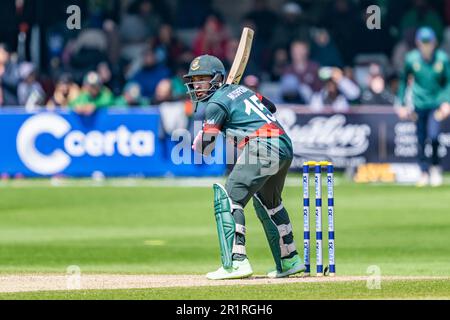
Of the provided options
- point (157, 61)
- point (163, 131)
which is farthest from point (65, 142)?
point (157, 61)

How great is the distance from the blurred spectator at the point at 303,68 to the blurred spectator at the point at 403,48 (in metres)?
1.83

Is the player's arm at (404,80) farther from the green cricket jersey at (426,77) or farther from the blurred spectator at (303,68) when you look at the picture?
the blurred spectator at (303,68)

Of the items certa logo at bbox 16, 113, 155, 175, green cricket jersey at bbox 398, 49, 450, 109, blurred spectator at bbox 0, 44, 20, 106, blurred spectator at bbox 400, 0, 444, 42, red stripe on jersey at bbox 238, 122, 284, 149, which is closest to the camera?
red stripe on jersey at bbox 238, 122, 284, 149

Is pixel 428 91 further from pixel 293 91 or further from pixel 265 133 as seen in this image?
pixel 265 133

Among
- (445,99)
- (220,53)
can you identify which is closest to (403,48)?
(220,53)

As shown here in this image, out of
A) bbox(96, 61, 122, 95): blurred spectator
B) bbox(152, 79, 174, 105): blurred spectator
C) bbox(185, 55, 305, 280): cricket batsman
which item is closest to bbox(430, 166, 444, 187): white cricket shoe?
bbox(152, 79, 174, 105): blurred spectator

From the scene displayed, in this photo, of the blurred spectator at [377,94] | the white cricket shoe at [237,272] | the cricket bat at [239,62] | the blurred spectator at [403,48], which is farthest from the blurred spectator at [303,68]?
the white cricket shoe at [237,272]

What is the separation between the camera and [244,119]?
1276cm

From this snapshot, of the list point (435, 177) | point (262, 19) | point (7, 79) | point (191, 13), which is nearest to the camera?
point (435, 177)

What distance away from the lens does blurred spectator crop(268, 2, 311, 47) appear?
32.2 meters

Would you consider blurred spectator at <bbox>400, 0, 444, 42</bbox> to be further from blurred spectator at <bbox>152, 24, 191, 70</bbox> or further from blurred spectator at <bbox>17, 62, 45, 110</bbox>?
blurred spectator at <bbox>17, 62, 45, 110</bbox>

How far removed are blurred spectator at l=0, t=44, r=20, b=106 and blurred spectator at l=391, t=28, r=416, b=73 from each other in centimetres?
846

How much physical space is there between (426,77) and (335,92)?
308cm
